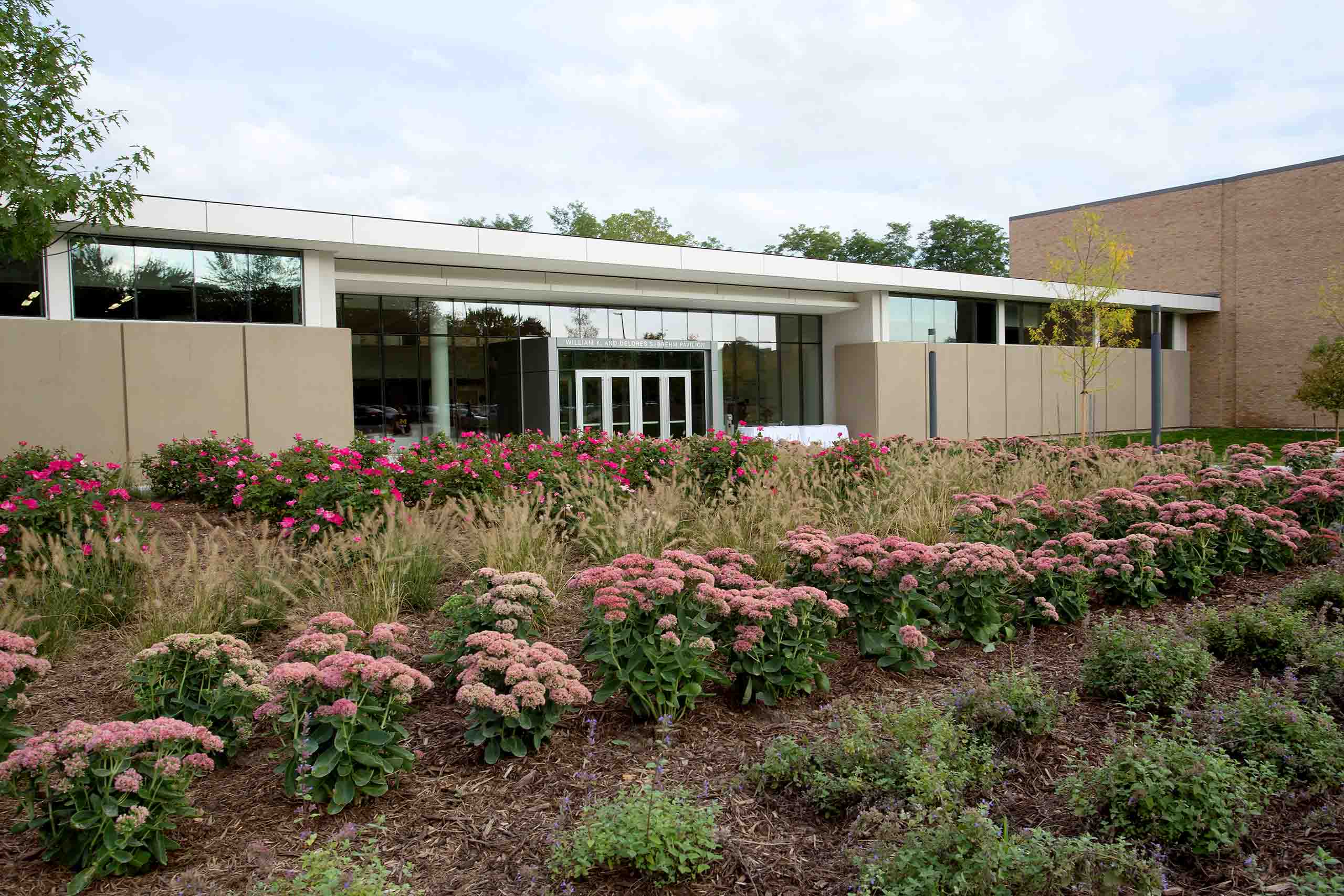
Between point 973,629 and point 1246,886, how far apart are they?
2.54 metres

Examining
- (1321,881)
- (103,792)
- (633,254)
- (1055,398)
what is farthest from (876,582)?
(1055,398)

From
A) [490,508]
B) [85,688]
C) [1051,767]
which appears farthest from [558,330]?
[1051,767]

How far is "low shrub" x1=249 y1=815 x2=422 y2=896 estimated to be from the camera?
2.62 meters

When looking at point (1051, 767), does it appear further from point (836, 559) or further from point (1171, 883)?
point (836, 559)

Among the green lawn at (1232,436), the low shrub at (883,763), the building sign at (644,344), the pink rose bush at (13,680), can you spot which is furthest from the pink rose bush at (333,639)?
the green lawn at (1232,436)

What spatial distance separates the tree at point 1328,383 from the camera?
26281 millimetres

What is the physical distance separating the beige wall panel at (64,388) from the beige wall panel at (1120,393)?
30.4 m

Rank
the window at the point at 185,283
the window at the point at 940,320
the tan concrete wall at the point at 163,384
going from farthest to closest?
the window at the point at 940,320 < the window at the point at 185,283 < the tan concrete wall at the point at 163,384

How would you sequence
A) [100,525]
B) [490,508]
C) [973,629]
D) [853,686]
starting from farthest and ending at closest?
[490,508] → [100,525] → [973,629] → [853,686]

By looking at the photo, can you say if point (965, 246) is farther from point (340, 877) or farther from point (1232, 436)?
point (340, 877)

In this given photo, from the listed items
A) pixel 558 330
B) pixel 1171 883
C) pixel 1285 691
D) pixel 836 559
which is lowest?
pixel 1171 883

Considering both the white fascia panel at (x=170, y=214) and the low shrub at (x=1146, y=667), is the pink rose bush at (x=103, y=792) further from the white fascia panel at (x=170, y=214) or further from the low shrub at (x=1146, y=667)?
the white fascia panel at (x=170, y=214)

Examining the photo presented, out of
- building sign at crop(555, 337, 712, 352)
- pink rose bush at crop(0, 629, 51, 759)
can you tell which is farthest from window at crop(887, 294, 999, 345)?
pink rose bush at crop(0, 629, 51, 759)

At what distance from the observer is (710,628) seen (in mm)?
4379
